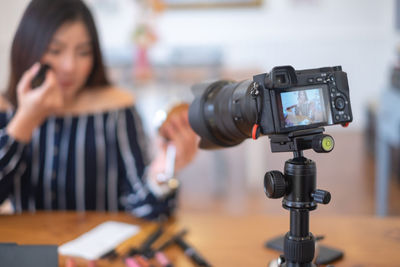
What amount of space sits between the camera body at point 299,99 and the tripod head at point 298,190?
0.7 inches

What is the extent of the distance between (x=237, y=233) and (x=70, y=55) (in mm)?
507

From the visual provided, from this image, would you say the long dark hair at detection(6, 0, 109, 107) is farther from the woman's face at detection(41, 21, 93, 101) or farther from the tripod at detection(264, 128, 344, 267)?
the tripod at detection(264, 128, 344, 267)

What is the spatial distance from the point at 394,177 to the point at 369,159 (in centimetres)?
56

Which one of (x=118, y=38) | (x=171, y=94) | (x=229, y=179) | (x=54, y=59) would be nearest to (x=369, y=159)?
(x=229, y=179)

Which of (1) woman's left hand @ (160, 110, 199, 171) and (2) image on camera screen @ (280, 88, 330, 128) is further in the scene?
(1) woman's left hand @ (160, 110, 199, 171)

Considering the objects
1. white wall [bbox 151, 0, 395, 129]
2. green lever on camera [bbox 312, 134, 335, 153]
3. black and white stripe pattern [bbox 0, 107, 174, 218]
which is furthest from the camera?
white wall [bbox 151, 0, 395, 129]

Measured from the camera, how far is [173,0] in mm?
4629

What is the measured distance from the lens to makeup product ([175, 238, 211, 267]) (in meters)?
0.76

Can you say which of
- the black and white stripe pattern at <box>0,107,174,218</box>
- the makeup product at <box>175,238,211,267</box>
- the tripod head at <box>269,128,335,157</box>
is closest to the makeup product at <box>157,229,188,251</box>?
the makeup product at <box>175,238,211,267</box>

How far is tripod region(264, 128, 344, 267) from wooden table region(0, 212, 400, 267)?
13cm

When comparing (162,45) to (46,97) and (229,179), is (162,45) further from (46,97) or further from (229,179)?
(46,97)

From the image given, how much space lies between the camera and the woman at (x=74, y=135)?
3.11ft

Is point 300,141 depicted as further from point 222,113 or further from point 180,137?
point 180,137

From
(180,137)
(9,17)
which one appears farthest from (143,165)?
(9,17)
